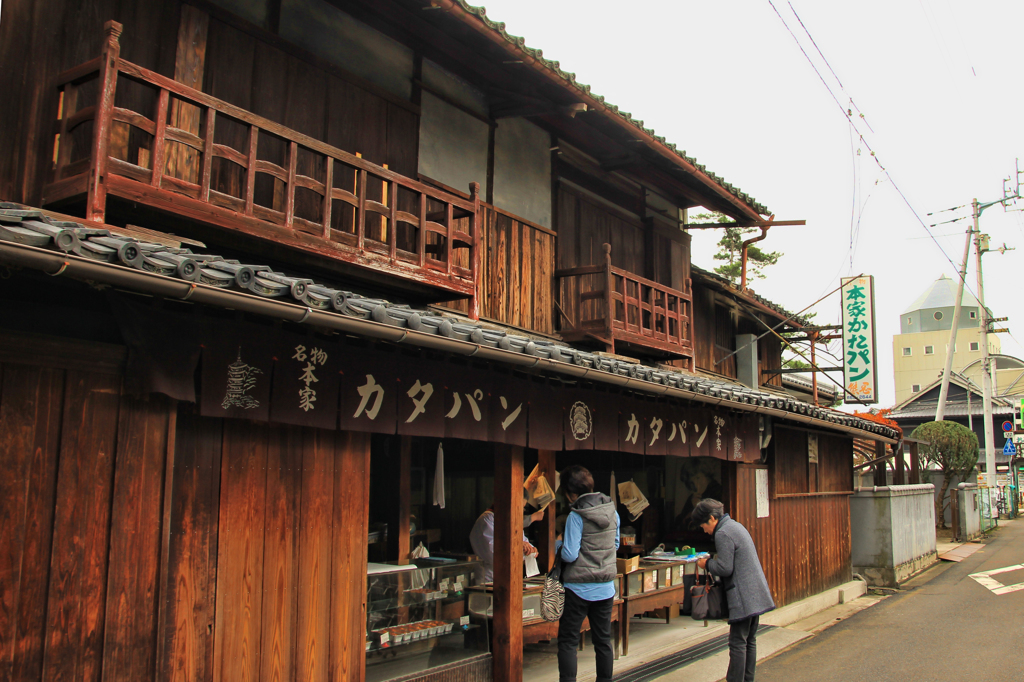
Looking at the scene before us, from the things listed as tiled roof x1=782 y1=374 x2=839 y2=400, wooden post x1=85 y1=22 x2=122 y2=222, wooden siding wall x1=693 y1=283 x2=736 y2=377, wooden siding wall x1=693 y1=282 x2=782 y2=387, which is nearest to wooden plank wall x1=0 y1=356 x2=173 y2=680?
wooden post x1=85 y1=22 x2=122 y2=222

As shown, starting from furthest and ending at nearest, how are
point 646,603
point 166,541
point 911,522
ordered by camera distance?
point 911,522, point 646,603, point 166,541

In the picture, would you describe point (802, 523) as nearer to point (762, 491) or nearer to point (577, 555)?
point (762, 491)

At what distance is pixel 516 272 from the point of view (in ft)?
38.9

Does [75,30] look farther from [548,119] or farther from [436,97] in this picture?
[548,119]

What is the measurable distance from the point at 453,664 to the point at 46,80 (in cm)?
685

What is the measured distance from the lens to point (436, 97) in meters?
10.7

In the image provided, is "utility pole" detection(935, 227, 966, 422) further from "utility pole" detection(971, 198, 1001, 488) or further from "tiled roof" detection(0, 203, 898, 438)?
"tiled roof" detection(0, 203, 898, 438)

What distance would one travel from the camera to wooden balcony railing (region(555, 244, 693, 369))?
40.4 ft

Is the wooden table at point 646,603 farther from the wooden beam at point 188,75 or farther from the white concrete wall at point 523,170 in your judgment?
the wooden beam at point 188,75

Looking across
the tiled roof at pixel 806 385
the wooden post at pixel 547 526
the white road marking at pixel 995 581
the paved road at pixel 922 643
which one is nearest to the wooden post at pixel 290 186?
the wooden post at pixel 547 526

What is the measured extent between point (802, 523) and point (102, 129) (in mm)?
14841

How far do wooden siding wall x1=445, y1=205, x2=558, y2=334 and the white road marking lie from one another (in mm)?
13269

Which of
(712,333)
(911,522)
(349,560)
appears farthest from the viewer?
(911,522)

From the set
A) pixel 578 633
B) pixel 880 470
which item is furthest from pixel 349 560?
pixel 880 470
